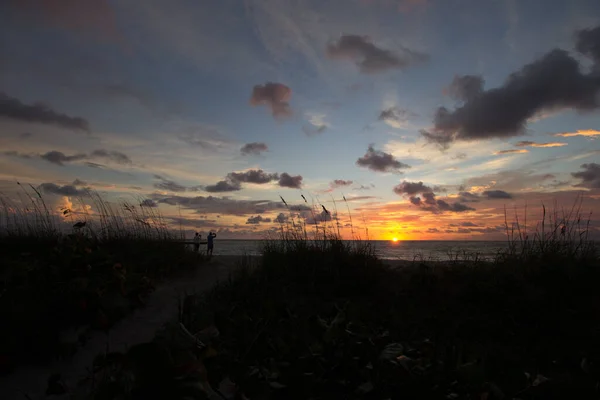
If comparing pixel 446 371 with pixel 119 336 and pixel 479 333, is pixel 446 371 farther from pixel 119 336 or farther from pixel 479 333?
pixel 119 336

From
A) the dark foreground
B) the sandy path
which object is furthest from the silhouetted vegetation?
the sandy path

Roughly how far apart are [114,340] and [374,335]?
386cm

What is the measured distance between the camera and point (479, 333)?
461 centimetres

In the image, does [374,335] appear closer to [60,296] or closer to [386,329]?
[386,329]

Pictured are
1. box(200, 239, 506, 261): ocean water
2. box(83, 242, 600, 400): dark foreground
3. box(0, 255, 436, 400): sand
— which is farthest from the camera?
box(200, 239, 506, 261): ocean water

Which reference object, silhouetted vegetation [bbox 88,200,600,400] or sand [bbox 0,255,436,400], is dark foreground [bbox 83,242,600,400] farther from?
sand [bbox 0,255,436,400]

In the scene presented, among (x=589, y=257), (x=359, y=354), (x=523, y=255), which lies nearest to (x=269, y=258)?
(x=523, y=255)

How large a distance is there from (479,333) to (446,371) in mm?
3860

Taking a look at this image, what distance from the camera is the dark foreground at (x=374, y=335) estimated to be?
1040 mm

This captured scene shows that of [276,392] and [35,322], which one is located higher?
[276,392]

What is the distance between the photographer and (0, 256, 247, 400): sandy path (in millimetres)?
3392

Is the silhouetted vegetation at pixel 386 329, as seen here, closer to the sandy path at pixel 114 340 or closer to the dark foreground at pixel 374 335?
the dark foreground at pixel 374 335

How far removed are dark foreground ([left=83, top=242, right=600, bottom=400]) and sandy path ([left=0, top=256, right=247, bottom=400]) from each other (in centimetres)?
52

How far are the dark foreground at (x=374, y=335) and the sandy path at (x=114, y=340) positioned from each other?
1.69ft
